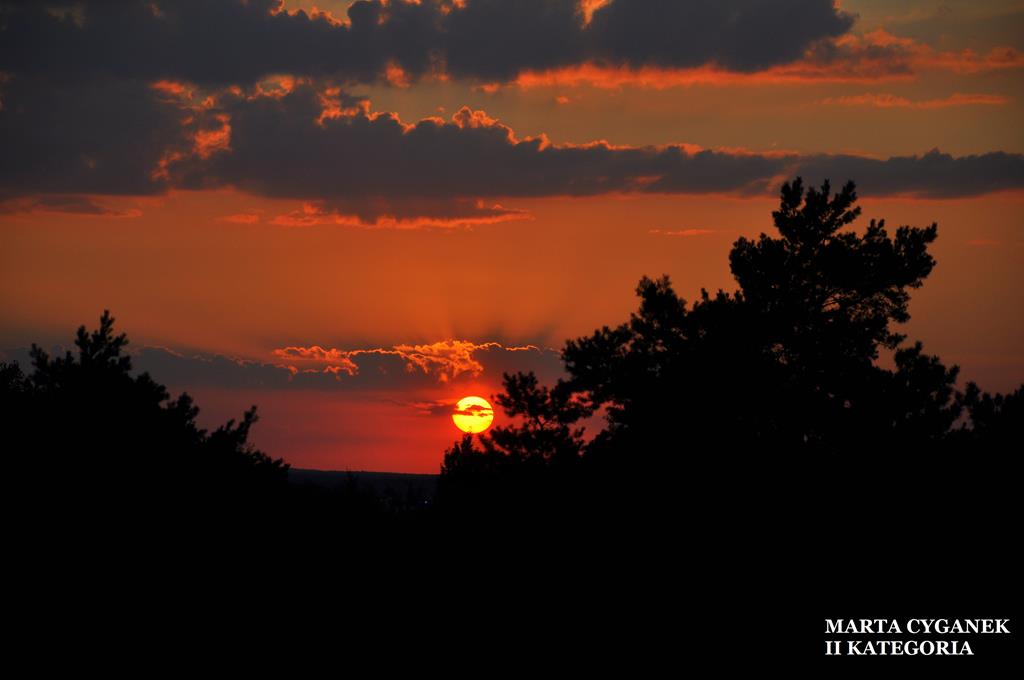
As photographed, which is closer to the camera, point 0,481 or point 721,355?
point 0,481

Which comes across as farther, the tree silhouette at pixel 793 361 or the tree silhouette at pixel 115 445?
the tree silhouette at pixel 793 361

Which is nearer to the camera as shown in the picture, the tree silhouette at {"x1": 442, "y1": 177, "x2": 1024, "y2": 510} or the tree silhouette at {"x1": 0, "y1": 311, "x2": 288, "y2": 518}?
the tree silhouette at {"x1": 0, "y1": 311, "x2": 288, "y2": 518}

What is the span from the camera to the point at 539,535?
28.5 meters

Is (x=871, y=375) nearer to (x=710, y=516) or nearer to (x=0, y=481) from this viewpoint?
(x=710, y=516)

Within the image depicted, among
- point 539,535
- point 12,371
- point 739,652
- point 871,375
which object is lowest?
point 739,652

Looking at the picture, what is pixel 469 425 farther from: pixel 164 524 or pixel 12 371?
pixel 164 524

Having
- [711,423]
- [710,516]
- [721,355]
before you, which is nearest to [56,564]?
[710,516]

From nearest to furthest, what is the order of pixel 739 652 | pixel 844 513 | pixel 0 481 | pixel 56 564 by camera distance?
pixel 56 564, pixel 0 481, pixel 739 652, pixel 844 513

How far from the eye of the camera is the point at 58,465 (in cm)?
2044

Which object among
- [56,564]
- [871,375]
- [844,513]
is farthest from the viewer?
[871,375]

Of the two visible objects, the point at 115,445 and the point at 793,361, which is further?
the point at 793,361

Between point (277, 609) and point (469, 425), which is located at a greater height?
point (469, 425)

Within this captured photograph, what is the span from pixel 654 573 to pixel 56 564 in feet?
43.7

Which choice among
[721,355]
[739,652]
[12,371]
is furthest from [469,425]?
[739,652]
